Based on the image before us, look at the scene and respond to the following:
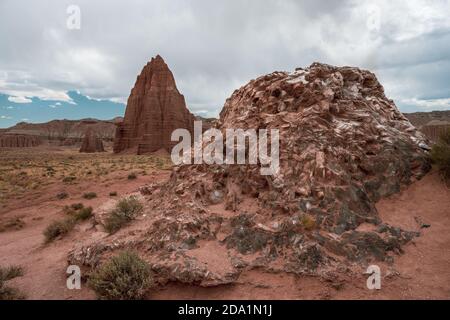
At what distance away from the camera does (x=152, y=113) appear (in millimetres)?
45312

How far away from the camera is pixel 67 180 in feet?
63.1

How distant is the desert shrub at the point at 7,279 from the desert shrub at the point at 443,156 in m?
9.64

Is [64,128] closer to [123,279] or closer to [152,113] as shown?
[152,113]

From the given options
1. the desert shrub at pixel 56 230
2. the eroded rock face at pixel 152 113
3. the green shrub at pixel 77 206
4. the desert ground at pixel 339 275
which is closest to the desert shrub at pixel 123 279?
the desert ground at pixel 339 275

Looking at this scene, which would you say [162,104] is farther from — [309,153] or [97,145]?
[309,153]

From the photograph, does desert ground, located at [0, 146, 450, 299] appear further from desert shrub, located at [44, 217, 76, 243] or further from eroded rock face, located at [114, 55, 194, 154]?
eroded rock face, located at [114, 55, 194, 154]

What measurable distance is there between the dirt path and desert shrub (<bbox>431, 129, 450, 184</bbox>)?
22 centimetres

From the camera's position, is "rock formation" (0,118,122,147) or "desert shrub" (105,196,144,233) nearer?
"desert shrub" (105,196,144,233)

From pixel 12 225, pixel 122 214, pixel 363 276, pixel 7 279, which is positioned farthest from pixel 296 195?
pixel 12 225

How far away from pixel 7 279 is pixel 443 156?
10.4 m

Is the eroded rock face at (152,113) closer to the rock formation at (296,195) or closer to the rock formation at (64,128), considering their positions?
the rock formation at (296,195)

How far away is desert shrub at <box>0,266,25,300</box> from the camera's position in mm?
5661

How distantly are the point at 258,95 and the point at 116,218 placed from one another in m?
5.31

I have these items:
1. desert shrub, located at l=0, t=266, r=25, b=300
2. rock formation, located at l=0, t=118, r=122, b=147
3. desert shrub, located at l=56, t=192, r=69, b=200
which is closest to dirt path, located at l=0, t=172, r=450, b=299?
desert shrub, located at l=0, t=266, r=25, b=300
